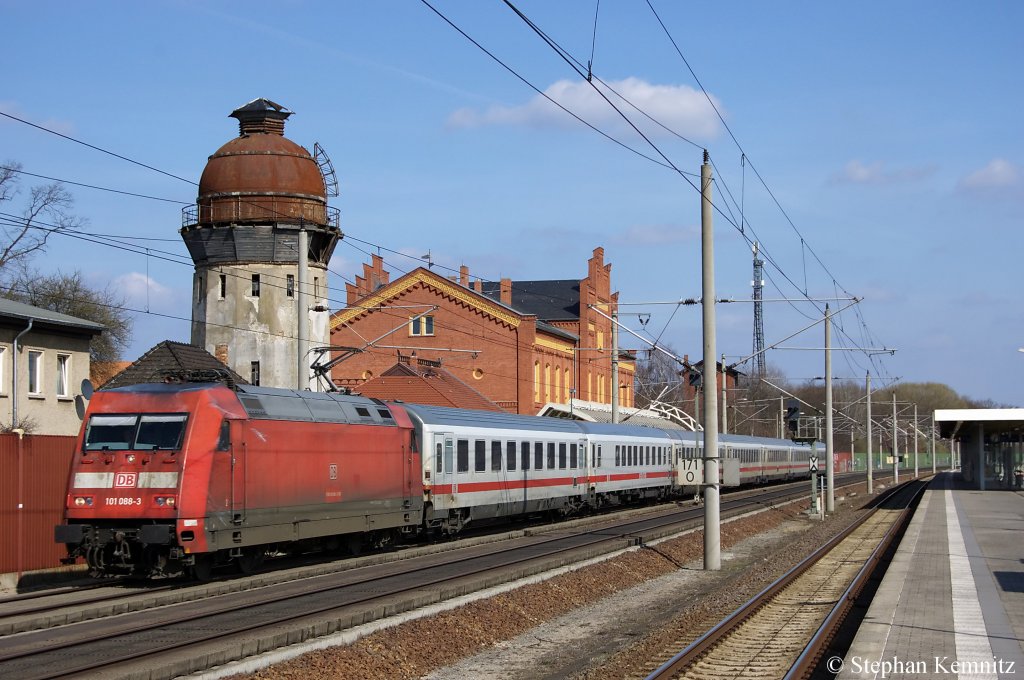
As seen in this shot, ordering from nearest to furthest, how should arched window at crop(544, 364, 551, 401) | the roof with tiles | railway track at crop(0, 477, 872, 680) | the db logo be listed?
railway track at crop(0, 477, 872, 680)
the db logo
the roof with tiles
arched window at crop(544, 364, 551, 401)

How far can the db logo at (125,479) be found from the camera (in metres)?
18.6

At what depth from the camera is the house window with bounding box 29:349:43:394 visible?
3591 cm

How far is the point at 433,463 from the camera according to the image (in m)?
27.2

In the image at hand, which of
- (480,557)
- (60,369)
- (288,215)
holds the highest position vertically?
(288,215)

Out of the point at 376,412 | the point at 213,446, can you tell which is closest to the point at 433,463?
the point at 376,412

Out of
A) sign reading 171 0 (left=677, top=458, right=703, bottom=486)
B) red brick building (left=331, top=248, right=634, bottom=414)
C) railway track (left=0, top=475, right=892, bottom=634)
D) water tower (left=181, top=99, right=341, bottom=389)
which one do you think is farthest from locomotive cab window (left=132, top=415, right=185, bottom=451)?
red brick building (left=331, top=248, right=634, bottom=414)

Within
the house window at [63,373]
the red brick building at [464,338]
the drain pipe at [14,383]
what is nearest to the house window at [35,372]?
the house window at [63,373]

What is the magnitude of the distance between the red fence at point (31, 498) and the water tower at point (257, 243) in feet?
90.0

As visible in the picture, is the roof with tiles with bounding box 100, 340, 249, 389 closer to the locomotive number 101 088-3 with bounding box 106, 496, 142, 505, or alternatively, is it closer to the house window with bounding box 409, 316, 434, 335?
the locomotive number 101 088-3 with bounding box 106, 496, 142, 505

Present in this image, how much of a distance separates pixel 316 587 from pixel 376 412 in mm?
6338

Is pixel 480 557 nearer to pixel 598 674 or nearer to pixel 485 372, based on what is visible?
pixel 598 674

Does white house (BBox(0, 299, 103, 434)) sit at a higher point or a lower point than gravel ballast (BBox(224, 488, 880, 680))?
higher

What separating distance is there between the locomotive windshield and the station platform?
35.2 ft

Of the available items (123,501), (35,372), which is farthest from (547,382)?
(123,501)
